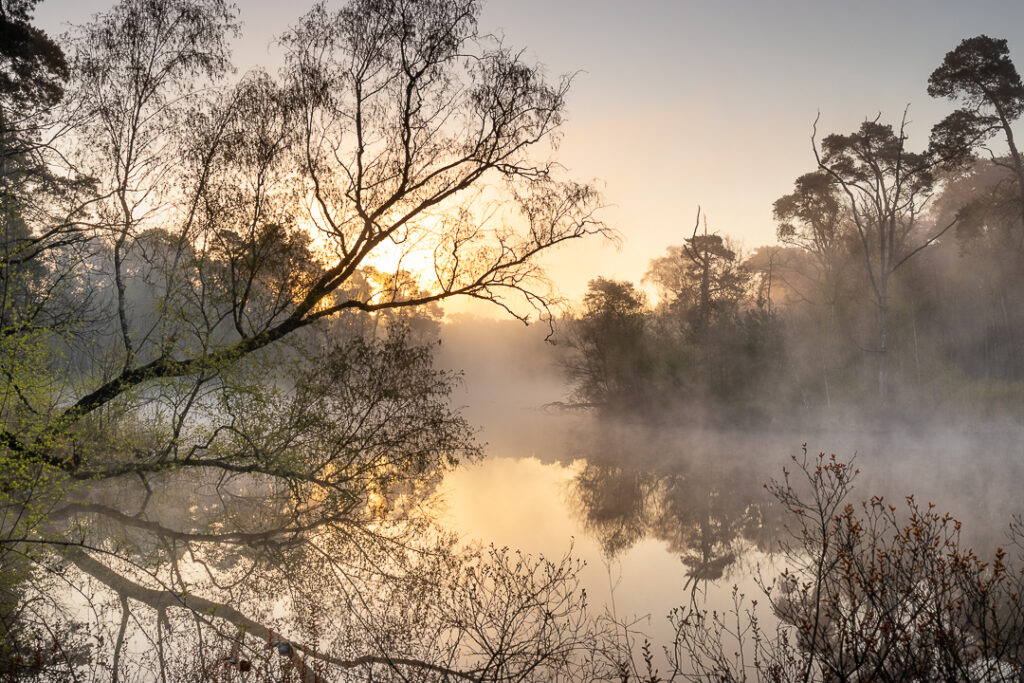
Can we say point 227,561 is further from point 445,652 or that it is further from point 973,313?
point 973,313

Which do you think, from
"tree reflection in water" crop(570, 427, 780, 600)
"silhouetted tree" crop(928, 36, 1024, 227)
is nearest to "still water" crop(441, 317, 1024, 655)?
"tree reflection in water" crop(570, 427, 780, 600)

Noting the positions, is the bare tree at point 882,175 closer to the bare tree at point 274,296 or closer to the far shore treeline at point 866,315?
Result: the far shore treeline at point 866,315

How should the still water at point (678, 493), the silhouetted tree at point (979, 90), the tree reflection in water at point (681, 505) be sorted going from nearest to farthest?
1. the still water at point (678, 493)
2. the tree reflection in water at point (681, 505)
3. the silhouetted tree at point (979, 90)

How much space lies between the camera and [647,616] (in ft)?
23.5

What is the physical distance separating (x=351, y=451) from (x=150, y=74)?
302 inches

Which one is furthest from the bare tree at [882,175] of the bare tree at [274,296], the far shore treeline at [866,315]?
the bare tree at [274,296]

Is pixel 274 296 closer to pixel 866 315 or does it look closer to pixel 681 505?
pixel 681 505

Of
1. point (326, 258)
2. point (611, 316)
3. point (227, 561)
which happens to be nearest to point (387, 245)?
point (326, 258)

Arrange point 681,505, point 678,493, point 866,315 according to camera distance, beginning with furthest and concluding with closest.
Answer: point 866,315 → point 678,493 → point 681,505

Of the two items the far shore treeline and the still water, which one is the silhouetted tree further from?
the still water

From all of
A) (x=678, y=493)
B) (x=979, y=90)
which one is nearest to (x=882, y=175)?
(x=979, y=90)

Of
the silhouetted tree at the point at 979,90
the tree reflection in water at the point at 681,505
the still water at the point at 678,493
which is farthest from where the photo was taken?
the silhouetted tree at the point at 979,90

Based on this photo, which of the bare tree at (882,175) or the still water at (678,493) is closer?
the still water at (678,493)

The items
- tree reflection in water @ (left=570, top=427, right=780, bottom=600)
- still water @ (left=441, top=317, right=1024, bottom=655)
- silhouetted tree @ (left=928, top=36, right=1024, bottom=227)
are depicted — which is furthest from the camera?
silhouetted tree @ (left=928, top=36, right=1024, bottom=227)
